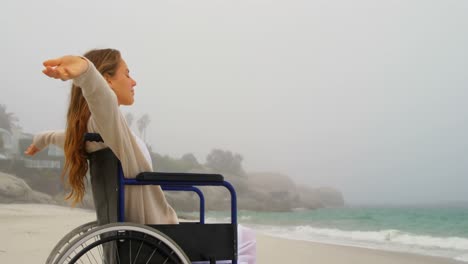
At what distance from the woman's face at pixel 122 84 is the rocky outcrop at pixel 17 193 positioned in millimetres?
10704

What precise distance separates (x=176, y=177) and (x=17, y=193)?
39.8 feet

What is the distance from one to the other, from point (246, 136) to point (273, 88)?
3087 mm

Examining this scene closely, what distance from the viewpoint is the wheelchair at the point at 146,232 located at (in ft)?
3.92

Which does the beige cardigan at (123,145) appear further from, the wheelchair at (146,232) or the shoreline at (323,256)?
the shoreline at (323,256)

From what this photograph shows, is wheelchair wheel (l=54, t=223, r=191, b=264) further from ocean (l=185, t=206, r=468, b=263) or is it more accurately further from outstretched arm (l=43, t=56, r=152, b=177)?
ocean (l=185, t=206, r=468, b=263)

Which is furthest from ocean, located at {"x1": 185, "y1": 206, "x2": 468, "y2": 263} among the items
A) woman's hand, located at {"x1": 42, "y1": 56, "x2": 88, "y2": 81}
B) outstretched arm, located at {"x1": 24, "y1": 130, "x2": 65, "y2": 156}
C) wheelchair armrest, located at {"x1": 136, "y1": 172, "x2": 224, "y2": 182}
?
woman's hand, located at {"x1": 42, "y1": 56, "x2": 88, "y2": 81}

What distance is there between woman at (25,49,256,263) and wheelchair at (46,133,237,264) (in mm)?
35

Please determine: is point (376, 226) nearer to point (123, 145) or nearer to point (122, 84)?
point (122, 84)

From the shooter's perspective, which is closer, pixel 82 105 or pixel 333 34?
pixel 82 105

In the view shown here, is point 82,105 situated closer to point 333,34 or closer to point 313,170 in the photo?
point 313,170

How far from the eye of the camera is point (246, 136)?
23797mm

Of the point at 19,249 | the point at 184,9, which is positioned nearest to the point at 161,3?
the point at 184,9

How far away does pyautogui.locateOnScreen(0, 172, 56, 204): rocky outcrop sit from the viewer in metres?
11.8

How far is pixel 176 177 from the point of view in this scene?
1.27 meters
